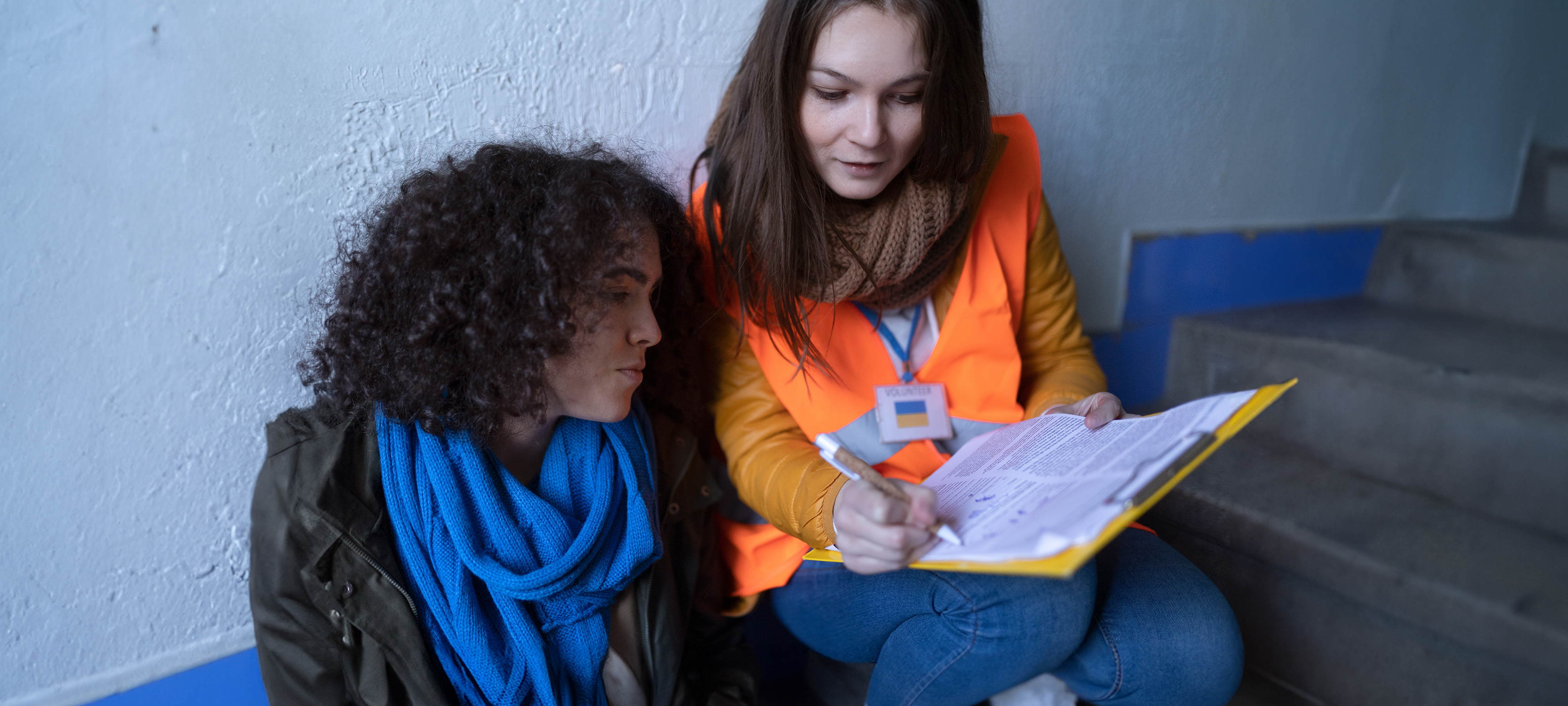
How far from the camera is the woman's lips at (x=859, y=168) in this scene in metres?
1.13

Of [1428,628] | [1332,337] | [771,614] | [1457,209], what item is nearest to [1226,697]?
[1428,628]

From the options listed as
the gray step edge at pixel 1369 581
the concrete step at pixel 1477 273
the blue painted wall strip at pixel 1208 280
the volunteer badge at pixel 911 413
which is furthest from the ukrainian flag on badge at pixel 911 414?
the concrete step at pixel 1477 273

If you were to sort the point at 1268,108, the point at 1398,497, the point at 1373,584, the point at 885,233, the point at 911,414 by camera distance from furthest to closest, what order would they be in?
the point at 1268,108
the point at 1398,497
the point at 1373,584
the point at 911,414
the point at 885,233

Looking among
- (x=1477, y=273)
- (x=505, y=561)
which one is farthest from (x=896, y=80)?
(x=1477, y=273)

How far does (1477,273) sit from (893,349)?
179 centimetres

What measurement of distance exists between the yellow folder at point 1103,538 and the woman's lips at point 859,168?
0.49 metres

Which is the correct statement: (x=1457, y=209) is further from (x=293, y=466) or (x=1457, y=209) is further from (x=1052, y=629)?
(x=293, y=466)

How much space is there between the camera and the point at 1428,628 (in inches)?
53.4

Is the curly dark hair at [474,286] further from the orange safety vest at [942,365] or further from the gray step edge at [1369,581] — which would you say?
the gray step edge at [1369,581]

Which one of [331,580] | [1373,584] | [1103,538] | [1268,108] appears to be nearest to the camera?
[1103,538]

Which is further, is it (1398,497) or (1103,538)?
(1398,497)

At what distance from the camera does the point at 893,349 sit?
133 centimetres

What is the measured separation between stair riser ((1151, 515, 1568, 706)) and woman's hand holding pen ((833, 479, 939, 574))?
996 mm

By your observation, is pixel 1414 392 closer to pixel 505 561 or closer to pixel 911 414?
pixel 911 414
